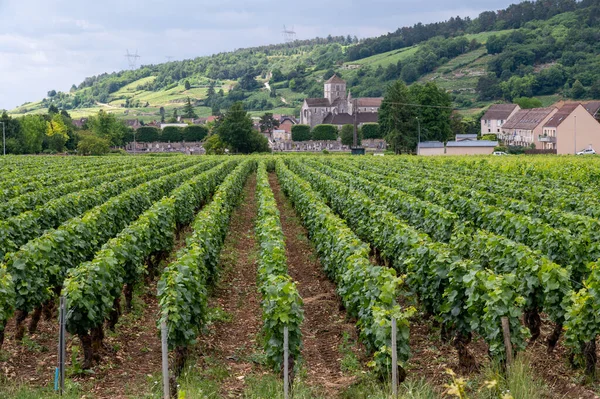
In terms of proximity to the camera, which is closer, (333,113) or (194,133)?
(194,133)

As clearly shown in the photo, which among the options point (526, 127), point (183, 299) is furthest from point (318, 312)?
point (526, 127)

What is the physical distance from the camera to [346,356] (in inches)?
456

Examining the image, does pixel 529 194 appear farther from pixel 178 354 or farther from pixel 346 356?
pixel 178 354

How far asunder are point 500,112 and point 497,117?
3.69 ft

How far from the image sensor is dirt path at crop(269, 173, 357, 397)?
10.8 meters

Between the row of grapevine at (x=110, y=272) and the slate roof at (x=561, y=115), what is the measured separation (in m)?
81.1

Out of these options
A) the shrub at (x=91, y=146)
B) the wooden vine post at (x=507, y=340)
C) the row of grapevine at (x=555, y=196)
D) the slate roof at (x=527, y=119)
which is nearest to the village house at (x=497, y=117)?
the slate roof at (x=527, y=119)

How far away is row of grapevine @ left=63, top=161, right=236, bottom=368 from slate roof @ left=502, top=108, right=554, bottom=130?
97.6 meters

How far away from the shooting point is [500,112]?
13725 cm

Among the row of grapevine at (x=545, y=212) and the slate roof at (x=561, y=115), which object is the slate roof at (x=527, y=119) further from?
the row of grapevine at (x=545, y=212)

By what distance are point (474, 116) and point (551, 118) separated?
5712 centimetres

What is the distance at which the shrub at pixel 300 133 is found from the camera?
523 ft

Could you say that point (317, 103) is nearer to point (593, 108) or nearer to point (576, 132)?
point (593, 108)

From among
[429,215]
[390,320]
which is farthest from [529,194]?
[390,320]
